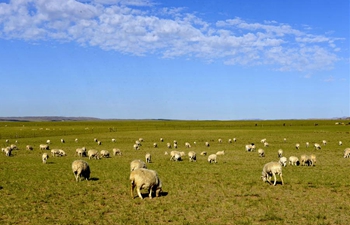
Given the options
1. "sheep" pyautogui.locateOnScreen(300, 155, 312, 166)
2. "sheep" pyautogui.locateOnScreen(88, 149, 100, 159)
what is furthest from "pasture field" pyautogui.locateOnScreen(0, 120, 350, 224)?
"sheep" pyautogui.locateOnScreen(88, 149, 100, 159)

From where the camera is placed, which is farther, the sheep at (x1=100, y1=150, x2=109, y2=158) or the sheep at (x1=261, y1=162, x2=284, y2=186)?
the sheep at (x1=100, y1=150, x2=109, y2=158)

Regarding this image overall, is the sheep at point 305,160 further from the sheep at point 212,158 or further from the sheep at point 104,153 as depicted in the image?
the sheep at point 104,153

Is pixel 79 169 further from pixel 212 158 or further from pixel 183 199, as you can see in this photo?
pixel 212 158

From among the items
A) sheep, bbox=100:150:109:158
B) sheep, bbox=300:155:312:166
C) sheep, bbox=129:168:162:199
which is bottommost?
sheep, bbox=100:150:109:158

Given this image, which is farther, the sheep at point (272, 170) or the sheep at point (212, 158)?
the sheep at point (212, 158)

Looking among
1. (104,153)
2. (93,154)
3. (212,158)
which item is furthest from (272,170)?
(104,153)

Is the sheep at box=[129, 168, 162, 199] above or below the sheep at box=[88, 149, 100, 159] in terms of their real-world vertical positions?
above

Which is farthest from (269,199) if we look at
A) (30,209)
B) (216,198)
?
(30,209)

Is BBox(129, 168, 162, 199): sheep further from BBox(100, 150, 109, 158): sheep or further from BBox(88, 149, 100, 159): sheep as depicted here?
BBox(100, 150, 109, 158): sheep

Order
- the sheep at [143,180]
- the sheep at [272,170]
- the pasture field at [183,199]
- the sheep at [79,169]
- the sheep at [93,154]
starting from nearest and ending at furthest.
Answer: the pasture field at [183,199] → the sheep at [143,180] → the sheep at [272,170] → the sheep at [79,169] → the sheep at [93,154]

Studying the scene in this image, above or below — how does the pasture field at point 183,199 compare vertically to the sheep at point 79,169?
below

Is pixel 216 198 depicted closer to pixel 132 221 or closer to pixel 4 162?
pixel 132 221

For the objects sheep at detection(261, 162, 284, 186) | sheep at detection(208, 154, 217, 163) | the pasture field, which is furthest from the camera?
sheep at detection(208, 154, 217, 163)

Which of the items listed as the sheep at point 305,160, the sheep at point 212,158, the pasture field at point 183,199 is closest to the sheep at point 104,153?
the pasture field at point 183,199
